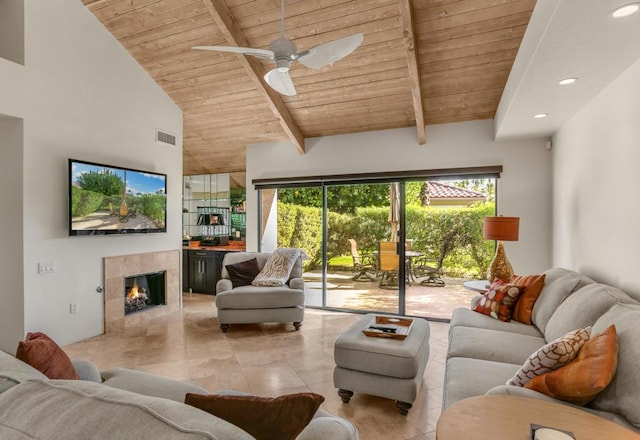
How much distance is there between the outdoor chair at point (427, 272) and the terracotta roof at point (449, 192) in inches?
36.0

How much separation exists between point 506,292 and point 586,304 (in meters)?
0.99

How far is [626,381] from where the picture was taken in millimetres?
1528

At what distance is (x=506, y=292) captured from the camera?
3271 mm

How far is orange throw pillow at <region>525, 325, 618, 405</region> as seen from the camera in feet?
5.01

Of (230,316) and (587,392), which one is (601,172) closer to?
(587,392)

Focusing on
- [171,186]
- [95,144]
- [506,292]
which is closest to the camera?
[506,292]

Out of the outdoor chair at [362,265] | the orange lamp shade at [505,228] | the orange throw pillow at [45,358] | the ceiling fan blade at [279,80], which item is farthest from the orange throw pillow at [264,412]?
the outdoor chair at [362,265]

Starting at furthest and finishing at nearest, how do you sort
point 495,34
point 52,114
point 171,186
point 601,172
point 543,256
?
point 171,186 < point 543,256 < point 52,114 < point 495,34 < point 601,172

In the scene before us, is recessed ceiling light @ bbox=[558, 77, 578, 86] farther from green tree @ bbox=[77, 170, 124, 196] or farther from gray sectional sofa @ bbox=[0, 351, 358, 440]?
green tree @ bbox=[77, 170, 124, 196]

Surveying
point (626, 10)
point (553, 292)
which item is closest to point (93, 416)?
point (626, 10)

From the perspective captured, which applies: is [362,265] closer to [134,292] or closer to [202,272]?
[202,272]

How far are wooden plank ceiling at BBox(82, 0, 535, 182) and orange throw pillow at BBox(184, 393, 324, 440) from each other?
10.7 feet

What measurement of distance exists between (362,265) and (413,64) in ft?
9.86

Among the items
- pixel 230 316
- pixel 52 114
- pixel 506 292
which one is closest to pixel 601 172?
pixel 506 292
